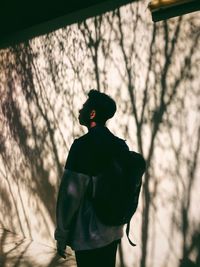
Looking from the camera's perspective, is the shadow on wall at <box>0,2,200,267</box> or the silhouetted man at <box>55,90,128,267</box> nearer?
the silhouetted man at <box>55,90,128,267</box>

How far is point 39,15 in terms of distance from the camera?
5188 millimetres

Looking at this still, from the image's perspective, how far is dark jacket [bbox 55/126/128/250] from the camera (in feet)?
8.45

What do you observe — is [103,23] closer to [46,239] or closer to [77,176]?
[77,176]

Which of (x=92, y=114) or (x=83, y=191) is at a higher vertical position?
(x=92, y=114)

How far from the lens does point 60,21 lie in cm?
486

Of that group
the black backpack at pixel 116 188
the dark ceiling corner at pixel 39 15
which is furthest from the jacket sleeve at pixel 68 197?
the dark ceiling corner at pixel 39 15

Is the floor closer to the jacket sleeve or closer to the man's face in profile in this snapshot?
the jacket sleeve

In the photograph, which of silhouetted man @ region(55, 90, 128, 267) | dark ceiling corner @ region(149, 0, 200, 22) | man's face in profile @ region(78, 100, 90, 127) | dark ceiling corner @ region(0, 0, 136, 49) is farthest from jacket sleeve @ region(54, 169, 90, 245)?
dark ceiling corner @ region(0, 0, 136, 49)

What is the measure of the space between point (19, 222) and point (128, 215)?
365 cm

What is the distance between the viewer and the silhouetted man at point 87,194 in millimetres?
2582

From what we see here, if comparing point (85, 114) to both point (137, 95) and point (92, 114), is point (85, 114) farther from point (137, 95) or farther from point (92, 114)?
point (137, 95)

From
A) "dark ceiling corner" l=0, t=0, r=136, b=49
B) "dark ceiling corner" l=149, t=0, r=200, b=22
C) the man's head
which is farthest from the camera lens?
"dark ceiling corner" l=0, t=0, r=136, b=49

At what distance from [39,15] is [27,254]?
3.56 m

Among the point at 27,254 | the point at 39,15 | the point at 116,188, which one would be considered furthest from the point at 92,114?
the point at 27,254
